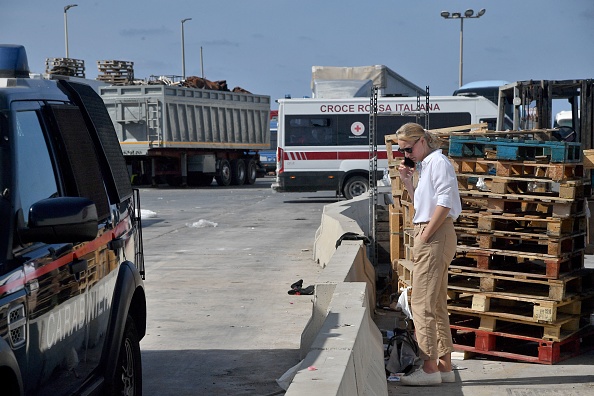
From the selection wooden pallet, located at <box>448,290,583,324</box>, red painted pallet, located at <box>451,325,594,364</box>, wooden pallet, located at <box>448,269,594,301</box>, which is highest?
wooden pallet, located at <box>448,269,594,301</box>

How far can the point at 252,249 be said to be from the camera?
15961mm

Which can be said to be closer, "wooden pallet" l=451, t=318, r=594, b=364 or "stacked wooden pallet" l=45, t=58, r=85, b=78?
"wooden pallet" l=451, t=318, r=594, b=364

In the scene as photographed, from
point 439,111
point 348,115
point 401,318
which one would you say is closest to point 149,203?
point 348,115

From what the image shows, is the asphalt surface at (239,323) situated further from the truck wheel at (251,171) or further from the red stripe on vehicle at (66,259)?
the truck wheel at (251,171)

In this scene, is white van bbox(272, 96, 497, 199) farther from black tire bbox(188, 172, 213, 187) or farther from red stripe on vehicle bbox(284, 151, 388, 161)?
black tire bbox(188, 172, 213, 187)

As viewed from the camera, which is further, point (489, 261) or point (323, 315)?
point (489, 261)

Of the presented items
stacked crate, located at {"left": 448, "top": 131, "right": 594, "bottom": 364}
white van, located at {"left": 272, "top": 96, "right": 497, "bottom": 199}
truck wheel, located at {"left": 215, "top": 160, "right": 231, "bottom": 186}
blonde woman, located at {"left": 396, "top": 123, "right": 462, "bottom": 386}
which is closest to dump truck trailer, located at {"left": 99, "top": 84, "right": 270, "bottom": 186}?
truck wheel, located at {"left": 215, "top": 160, "right": 231, "bottom": 186}

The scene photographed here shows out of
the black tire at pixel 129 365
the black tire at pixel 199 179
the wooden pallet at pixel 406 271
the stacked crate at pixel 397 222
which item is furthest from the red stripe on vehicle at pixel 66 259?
the black tire at pixel 199 179

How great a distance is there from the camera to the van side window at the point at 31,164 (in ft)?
12.8

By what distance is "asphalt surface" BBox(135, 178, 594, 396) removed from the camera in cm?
716

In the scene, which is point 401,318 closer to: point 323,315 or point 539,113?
point 323,315

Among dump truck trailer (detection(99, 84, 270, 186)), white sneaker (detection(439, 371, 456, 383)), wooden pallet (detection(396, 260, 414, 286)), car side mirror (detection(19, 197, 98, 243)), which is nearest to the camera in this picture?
car side mirror (detection(19, 197, 98, 243))

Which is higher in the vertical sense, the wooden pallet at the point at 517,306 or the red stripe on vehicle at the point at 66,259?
the red stripe on vehicle at the point at 66,259

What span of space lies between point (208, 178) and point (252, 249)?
877 inches
